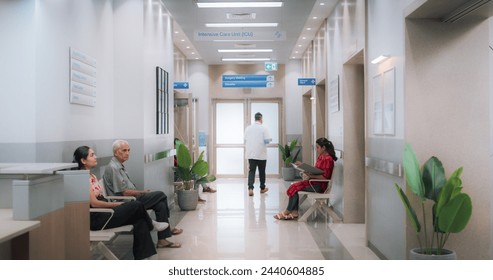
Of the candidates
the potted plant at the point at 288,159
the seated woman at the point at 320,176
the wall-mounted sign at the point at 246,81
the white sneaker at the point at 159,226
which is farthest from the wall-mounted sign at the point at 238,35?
the potted plant at the point at 288,159

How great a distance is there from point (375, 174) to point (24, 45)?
3.78 metres

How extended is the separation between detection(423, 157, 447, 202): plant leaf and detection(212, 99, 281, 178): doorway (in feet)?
37.5

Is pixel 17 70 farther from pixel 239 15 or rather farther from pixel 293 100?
pixel 293 100

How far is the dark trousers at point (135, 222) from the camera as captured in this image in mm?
4855

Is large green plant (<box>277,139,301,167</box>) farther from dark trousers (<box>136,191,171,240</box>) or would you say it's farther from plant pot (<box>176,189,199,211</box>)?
dark trousers (<box>136,191,171,240</box>)

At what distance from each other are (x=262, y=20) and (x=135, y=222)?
5.70m

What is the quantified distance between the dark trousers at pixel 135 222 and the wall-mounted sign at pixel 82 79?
4.15 feet

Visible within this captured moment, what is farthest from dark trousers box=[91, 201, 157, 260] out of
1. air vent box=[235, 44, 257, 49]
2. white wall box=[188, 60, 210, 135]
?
white wall box=[188, 60, 210, 135]

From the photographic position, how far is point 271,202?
988 centimetres

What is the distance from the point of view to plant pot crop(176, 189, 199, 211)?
8945 mm

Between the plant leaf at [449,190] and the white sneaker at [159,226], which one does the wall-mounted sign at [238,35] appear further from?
the plant leaf at [449,190]

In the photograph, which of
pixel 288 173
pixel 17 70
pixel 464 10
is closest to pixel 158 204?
pixel 17 70

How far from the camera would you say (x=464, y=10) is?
4039 millimetres

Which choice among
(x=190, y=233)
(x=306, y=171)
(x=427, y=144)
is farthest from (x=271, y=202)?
(x=427, y=144)
